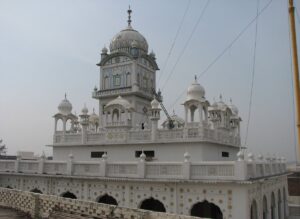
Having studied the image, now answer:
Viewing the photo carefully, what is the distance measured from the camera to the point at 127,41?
2970 cm

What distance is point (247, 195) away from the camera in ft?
46.9

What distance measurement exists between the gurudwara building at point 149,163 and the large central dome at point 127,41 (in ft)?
0.45

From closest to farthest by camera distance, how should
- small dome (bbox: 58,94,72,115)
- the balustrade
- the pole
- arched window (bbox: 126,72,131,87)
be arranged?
1. the pole
2. the balustrade
3. small dome (bbox: 58,94,72,115)
4. arched window (bbox: 126,72,131,87)

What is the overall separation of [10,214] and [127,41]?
59.4 feet

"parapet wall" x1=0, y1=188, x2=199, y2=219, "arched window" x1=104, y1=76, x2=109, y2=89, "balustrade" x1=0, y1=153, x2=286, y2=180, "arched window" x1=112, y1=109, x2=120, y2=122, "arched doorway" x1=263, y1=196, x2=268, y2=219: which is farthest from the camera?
"arched window" x1=104, y1=76, x2=109, y2=89

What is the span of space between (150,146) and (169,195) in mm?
4625

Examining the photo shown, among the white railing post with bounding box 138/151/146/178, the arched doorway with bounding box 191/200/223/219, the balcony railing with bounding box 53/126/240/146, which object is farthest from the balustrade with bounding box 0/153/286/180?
the arched doorway with bounding box 191/200/223/219

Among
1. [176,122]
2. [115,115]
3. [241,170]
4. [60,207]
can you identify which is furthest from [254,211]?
[115,115]

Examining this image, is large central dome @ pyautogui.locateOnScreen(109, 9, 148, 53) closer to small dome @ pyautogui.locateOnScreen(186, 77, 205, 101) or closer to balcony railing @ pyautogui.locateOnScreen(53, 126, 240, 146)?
balcony railing @ pyautogui.locateOnScreen(53, 126, 240, 146)

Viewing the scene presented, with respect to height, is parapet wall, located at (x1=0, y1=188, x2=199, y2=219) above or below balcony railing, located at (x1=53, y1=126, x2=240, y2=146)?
below

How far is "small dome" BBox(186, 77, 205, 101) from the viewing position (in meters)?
19.9

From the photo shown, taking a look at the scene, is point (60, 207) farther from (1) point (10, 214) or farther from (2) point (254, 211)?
(2) point (254, 211)

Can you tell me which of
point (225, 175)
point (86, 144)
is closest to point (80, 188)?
point (86, 144)

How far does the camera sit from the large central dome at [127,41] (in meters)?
29.5
